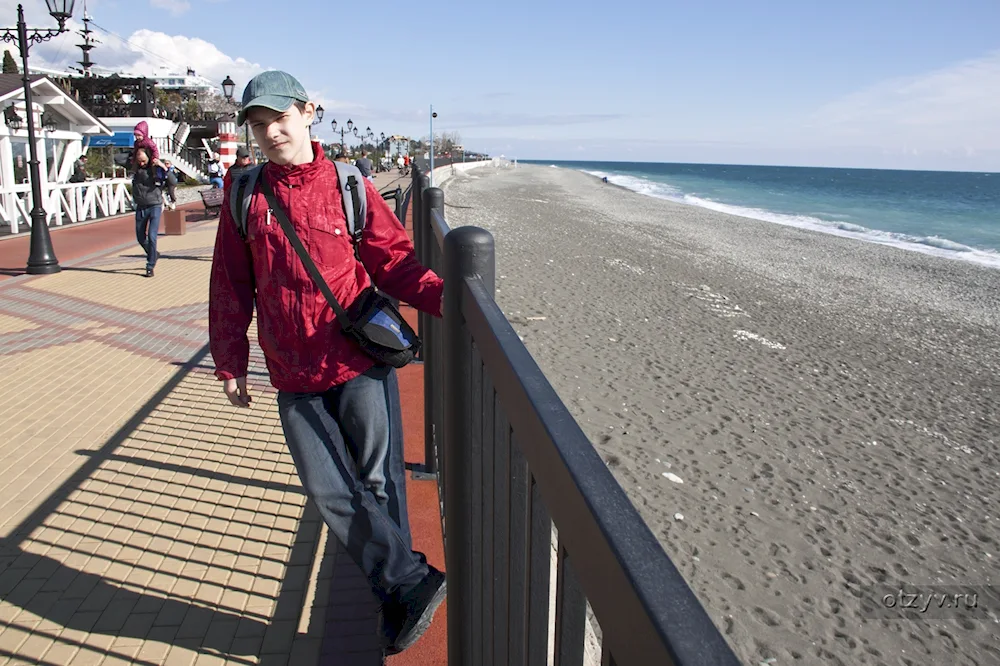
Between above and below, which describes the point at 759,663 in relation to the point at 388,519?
below

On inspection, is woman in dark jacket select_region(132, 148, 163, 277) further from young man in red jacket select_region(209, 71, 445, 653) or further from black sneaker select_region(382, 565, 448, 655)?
black sneaker select_region(382, 565, 448, 655)

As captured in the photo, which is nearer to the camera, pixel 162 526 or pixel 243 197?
pixel 243 197

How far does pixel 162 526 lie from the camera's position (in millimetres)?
3602

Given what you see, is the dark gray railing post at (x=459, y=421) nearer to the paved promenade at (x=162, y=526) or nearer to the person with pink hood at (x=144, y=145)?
the paved promenade at (x=162, y=526)

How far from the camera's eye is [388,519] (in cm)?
251

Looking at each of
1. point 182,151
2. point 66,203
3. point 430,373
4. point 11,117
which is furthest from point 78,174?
point 182,151

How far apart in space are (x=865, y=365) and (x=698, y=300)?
3.83 metres

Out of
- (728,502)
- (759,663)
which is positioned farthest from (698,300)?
(759,663)

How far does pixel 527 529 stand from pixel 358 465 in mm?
1422

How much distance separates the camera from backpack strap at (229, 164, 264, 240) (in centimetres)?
242

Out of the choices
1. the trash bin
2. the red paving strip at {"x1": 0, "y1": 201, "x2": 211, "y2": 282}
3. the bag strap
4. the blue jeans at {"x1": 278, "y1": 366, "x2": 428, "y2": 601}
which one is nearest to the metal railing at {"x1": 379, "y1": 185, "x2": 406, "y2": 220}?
the bag strap

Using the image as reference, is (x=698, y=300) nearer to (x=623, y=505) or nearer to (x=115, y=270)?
(x=115, y=270)

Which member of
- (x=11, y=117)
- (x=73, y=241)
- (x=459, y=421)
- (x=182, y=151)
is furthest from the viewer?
(x=182, y=151)

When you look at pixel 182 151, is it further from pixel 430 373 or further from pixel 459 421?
pixel 459 421
